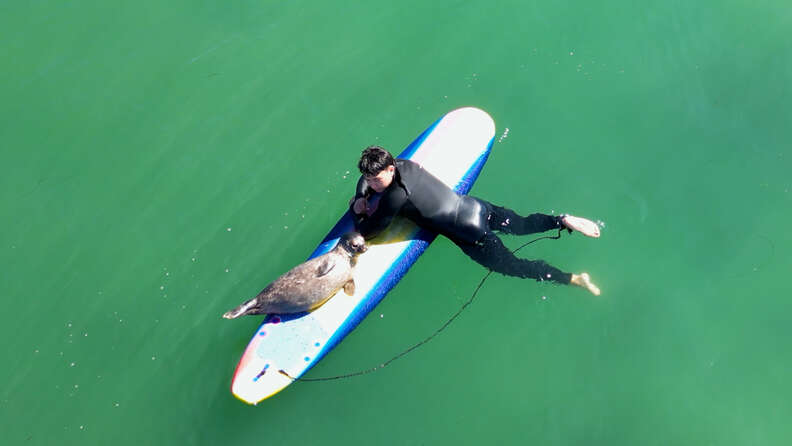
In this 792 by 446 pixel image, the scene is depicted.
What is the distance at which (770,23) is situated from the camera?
6.06 meters

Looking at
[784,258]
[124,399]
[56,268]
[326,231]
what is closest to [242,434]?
[124,399]

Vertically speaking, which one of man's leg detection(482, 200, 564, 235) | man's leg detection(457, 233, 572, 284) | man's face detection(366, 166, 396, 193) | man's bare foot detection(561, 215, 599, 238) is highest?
man's face detection(366, 166, 396, 193)

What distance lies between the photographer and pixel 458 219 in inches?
180

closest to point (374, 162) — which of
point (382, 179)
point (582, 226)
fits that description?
point (382, 179)

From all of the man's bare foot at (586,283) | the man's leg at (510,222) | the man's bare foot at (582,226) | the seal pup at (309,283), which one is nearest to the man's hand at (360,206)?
the seal pup at (309,283)

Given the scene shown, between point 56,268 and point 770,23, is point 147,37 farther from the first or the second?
point 770,23

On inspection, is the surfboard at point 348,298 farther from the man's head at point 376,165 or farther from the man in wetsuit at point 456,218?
the man's head at point 376,165

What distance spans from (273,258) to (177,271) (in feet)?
2.83

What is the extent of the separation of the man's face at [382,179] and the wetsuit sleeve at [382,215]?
0.31ft

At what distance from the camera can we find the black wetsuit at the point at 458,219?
4379 mm

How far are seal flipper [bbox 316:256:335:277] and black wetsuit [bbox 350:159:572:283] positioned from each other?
0.37m

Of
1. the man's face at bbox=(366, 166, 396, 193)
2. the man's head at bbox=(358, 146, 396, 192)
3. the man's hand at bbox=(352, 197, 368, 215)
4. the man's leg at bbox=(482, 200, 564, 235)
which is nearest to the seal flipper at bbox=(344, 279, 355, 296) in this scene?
the man's hand at bbox=(352, 197, 368, 215)

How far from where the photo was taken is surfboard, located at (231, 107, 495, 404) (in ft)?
14.8

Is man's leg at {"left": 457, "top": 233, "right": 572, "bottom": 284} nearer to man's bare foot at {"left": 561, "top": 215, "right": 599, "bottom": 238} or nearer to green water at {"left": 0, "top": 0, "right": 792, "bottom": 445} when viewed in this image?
green water at {"left": 0, "top": 0, "right": 792, "bottom": 445}
